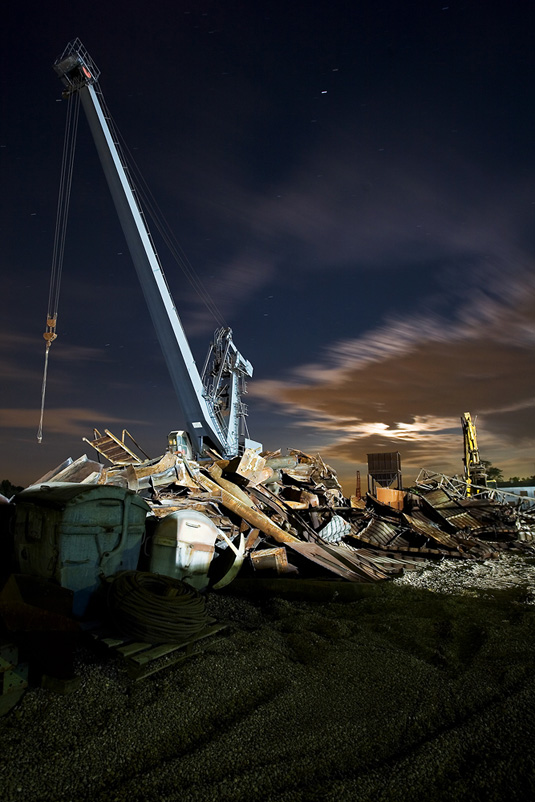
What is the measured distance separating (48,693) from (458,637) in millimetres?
4107

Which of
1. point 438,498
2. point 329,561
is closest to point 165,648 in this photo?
point 329,561

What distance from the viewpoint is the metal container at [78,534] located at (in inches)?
167

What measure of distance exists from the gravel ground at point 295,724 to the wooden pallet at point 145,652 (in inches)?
2.9

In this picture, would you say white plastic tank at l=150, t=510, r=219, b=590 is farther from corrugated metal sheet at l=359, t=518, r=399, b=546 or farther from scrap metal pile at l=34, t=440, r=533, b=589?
corrugated metal sheet at l=359, t=518, r=399, b=546

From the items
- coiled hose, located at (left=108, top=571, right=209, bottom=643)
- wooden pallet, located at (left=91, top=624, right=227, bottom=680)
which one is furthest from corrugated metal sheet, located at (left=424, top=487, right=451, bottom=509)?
wooden pallet, located at (left=91, top=624, right=227, bottom=680)

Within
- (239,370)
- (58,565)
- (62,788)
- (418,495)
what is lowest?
(62,788)

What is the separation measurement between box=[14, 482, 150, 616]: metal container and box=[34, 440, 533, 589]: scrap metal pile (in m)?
0.59

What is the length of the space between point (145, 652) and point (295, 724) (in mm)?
1517

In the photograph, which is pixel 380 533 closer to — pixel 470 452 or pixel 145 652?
pixel 145 652

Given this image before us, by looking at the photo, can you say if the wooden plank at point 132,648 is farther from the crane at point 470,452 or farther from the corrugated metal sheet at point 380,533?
the crane at point 470,452

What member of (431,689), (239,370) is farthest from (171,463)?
(239,370)

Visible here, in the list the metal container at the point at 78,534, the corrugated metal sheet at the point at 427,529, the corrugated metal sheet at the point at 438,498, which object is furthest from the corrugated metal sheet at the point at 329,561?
the corrugated metal sheet at the point at 438,498

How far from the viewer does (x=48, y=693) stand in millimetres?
3098

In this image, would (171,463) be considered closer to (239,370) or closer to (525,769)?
(525,769)
